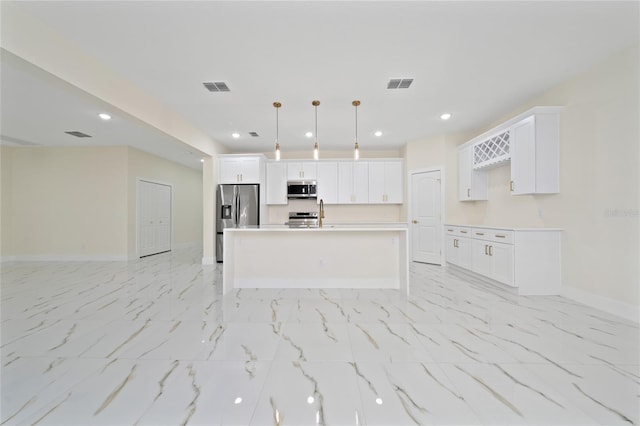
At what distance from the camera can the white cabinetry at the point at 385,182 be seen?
6254 millimetres

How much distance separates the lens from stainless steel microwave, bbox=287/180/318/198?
248 inches

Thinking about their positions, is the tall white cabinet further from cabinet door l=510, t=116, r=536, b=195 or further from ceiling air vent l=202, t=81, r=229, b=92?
ceiling air vent l=202, t=81, r=229, b=92

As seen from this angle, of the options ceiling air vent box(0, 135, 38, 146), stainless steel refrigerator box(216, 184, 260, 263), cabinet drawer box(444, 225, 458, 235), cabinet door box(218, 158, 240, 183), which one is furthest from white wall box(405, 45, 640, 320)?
ceiling air vent box(0, 135, 38, 146)

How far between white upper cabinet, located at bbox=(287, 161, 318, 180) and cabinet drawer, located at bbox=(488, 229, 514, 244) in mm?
3851

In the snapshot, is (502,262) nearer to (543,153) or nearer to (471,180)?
(543,153)

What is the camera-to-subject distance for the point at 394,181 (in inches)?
247

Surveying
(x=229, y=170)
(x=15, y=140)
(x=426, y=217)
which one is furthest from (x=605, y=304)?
(x=15, y=140)

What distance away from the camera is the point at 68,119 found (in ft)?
14.8

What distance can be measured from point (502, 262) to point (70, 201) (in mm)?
9027

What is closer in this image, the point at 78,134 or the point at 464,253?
the point at 464,253

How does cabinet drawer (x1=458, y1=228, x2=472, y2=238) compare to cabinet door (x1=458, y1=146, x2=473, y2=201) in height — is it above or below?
below

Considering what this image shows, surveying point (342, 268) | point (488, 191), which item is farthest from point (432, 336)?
point (488, 191)

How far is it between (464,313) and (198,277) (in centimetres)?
408

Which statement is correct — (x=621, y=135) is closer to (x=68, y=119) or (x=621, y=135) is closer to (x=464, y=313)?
(x=464, y=313)
